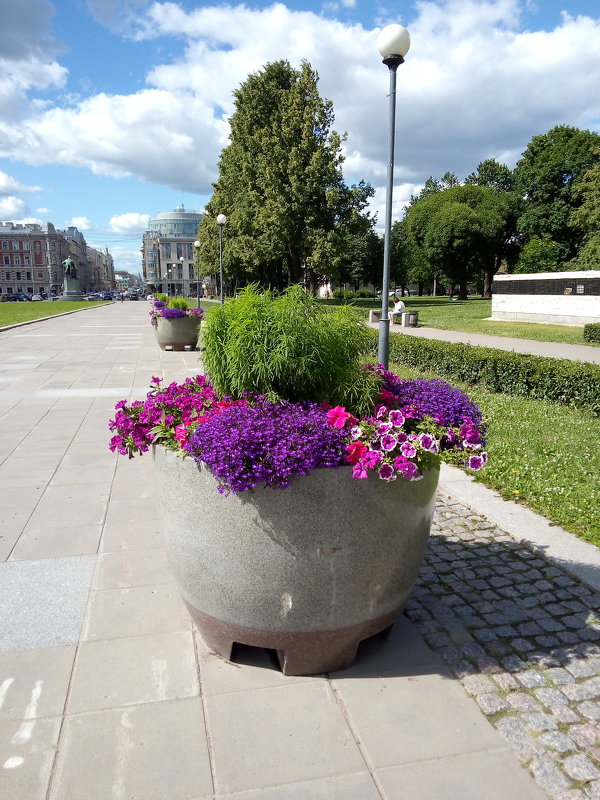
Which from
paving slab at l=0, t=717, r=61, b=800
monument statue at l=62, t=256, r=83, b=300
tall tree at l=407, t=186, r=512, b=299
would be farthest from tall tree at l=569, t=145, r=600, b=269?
monument statue at l=62, t=256, r=83, b=300

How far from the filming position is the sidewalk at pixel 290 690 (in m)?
1.98

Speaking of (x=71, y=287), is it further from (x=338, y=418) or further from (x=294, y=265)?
(x=338, y=418)

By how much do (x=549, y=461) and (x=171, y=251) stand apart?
141842 millimetres

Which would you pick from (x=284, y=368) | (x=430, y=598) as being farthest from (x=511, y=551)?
(x=284, y=368)

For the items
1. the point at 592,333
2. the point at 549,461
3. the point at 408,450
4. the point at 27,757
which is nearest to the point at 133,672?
the point at 27,757

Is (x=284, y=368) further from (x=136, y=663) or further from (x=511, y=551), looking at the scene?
(x=511, y=551)

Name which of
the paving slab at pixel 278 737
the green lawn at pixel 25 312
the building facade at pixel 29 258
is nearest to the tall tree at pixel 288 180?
the green lawn at pixel 25 312

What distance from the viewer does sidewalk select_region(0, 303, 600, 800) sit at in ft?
6.50

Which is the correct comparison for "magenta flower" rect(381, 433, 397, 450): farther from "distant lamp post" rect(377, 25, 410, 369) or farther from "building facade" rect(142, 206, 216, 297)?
"building facade" rect(142, 206, 216, 297)

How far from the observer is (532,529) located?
160 inches

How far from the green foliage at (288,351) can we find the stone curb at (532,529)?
6.33 ft

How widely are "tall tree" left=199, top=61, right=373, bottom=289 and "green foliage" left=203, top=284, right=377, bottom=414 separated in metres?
29.3

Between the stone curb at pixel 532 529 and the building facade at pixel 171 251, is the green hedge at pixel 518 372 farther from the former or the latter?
the building facade at pixel 171 251

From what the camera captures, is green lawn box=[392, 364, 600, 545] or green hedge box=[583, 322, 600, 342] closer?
green lawn box=[392, 364, 600, 545]
